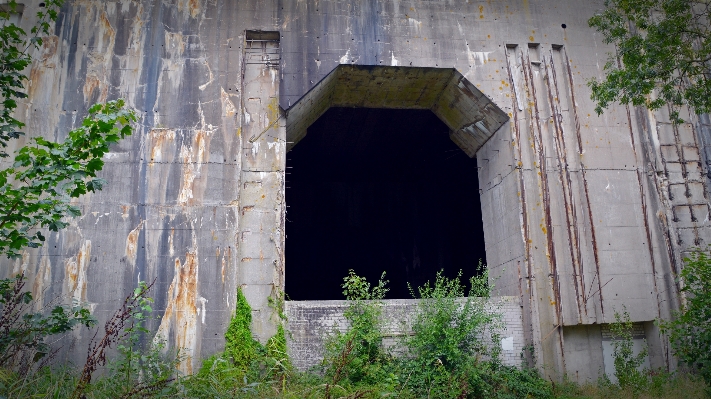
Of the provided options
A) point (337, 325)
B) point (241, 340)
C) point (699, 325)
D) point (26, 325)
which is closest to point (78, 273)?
point (26, 325)

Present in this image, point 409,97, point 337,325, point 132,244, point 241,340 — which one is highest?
point 409,97

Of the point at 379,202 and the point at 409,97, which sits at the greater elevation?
the point at 379,202

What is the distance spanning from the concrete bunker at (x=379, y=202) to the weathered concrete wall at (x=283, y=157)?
13.8 ft

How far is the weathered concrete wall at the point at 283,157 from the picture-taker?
29.9 feet

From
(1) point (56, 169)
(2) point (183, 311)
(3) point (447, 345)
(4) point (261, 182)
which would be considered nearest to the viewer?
(1) point (56, 169)

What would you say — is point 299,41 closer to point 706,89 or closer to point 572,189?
point 572,189

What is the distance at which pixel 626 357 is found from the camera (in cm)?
926

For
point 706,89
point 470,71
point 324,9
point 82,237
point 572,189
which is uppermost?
point 324,9

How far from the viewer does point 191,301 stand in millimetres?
8945

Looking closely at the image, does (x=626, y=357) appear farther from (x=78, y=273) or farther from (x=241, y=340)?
(x=78, y=273)

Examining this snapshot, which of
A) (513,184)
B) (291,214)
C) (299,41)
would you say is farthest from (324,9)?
(291,214)

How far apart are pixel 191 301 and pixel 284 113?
348cm

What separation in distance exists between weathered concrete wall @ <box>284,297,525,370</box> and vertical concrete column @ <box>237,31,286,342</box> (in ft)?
1.37

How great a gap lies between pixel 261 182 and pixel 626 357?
21.4ft
